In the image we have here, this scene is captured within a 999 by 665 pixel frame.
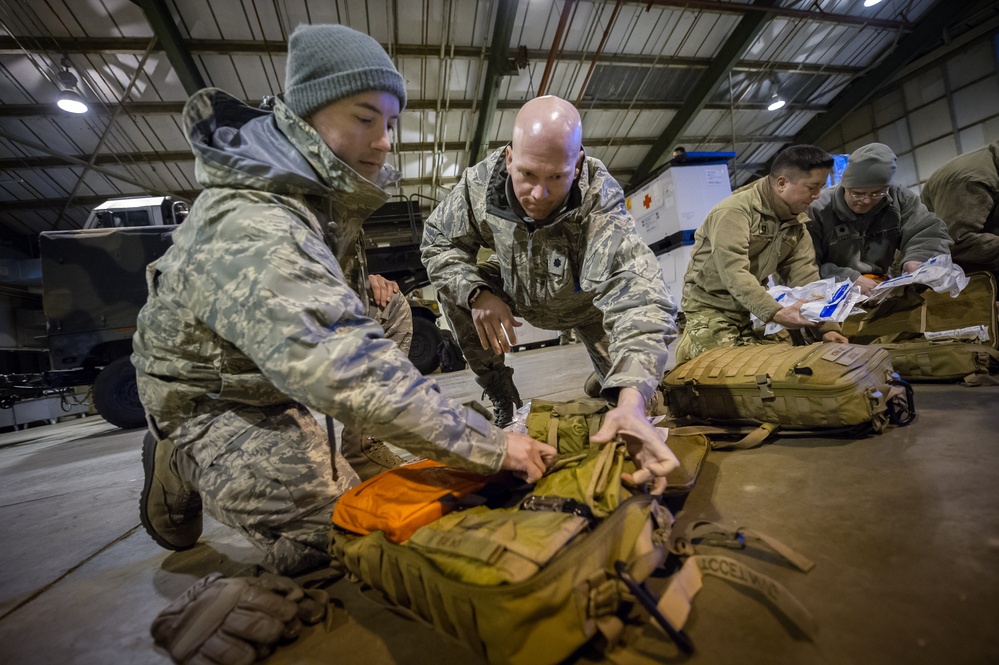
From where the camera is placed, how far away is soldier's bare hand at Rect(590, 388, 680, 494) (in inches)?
39.6

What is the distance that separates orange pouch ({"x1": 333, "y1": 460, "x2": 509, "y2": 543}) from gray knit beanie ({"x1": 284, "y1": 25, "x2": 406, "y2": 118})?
3.55 feet

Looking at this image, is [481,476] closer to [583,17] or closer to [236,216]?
[236,216]

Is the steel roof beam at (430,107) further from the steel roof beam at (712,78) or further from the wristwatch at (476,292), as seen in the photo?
the wristwatch at (476,292)

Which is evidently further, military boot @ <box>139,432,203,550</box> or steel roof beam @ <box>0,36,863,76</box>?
steel roof beam @ <box>0,36,863,76</box>

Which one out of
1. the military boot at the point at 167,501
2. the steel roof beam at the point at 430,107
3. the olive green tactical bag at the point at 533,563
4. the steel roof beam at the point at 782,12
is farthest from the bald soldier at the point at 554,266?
the steel roof beam at the point at 782,12

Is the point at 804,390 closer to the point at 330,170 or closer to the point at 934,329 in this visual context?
the point at 934,329

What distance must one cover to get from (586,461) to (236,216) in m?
1.04

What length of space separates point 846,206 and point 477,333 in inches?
117

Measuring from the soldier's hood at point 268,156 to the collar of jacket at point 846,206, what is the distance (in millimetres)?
3483

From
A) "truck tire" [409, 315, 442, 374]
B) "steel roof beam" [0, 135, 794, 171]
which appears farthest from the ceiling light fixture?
"truck tire" [409, 315, 442, 374]

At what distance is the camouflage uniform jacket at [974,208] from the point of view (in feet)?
10.7

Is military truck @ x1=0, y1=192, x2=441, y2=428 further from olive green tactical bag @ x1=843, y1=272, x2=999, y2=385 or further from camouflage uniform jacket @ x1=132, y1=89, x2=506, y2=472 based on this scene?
olive green tactical bag @ x1=843, y1=272, x2=999, y2=385

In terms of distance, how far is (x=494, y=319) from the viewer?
6.56ft

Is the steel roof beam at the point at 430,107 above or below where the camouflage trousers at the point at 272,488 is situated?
above
